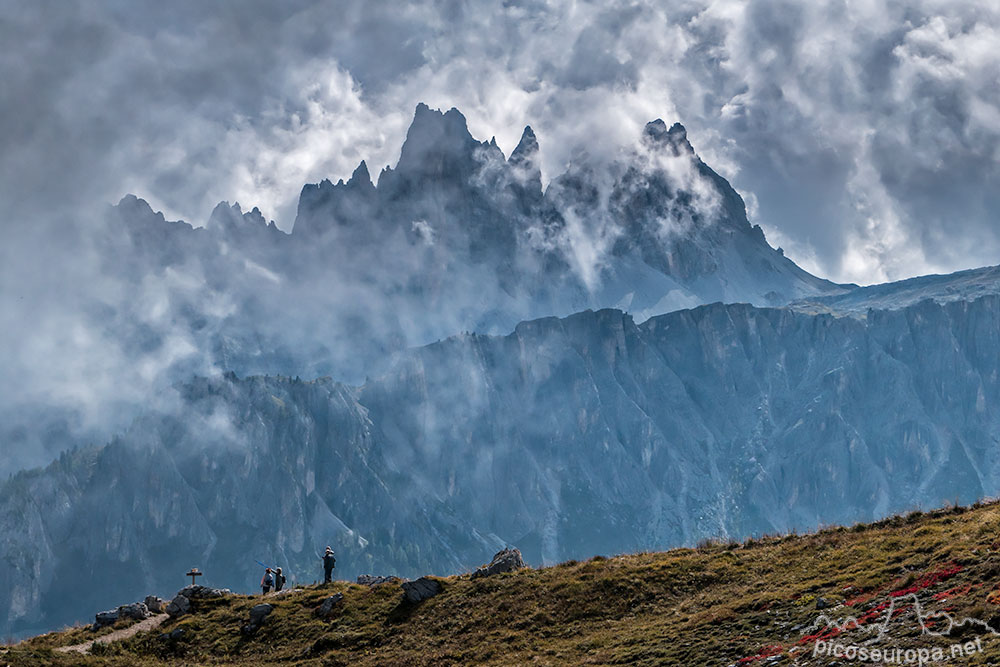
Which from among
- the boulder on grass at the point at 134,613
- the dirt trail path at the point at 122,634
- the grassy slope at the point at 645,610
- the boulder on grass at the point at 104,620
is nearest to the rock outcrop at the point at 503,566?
A: the grassy slope at the point at 645,610

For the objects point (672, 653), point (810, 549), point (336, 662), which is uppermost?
point (810, 549)

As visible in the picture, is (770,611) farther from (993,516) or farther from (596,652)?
(993,516)

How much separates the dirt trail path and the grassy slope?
1.41 metres

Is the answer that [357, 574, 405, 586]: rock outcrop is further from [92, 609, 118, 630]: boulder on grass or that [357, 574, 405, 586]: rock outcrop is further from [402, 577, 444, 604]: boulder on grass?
[92, 609, 118, 630]: boulder on grass

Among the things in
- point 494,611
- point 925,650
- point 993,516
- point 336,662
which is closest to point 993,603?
point 925,650

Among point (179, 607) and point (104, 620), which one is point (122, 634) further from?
point (179, 607)

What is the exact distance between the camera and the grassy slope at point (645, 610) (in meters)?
41.5

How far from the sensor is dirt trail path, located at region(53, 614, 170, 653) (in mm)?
61656

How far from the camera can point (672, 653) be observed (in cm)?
4378

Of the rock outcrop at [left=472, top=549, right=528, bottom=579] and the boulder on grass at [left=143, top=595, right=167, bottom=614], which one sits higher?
the boulder on grass at [left=143, top=595, right=167, bottom=614]

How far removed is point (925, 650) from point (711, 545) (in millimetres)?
35441

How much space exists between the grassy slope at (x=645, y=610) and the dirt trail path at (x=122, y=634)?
1.41m

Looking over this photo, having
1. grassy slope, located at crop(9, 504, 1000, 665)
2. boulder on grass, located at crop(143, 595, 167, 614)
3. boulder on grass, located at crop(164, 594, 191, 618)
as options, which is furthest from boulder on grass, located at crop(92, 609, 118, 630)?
boulder on grass, located at crop(164, 594, 191, 618)

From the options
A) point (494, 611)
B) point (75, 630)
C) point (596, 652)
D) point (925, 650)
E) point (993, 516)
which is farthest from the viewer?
point (75, 630)
